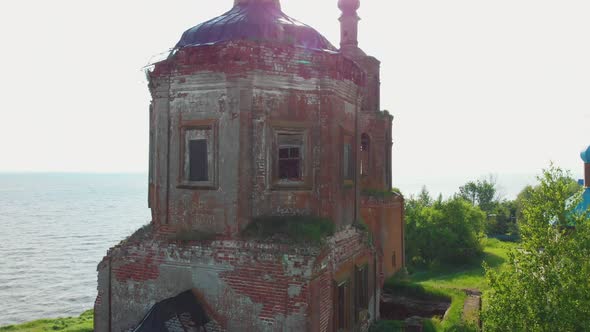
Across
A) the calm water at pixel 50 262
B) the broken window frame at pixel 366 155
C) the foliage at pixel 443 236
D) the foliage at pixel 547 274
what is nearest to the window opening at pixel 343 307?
the foliage at pixel 547 274

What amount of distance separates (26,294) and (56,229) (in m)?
34.5

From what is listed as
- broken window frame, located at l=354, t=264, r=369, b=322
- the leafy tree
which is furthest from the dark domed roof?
the leafy tree

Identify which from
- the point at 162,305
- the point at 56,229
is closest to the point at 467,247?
the point at 162,305

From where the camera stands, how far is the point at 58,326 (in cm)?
2373

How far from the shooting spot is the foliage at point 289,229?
9.16 metres

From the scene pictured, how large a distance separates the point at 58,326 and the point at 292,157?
20467mm

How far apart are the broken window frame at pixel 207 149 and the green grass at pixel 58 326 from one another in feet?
53.0

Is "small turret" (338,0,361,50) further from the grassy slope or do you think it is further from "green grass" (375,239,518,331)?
the grassy slope

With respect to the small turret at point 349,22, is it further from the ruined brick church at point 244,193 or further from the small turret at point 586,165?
the small turret at point 586,165

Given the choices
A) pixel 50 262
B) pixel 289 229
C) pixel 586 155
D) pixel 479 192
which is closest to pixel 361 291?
pixel 289 229

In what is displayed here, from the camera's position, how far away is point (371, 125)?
70.5 ft

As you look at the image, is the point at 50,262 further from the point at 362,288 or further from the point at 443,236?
the point at 362,288

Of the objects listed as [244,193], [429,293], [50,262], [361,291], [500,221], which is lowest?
[50,262]

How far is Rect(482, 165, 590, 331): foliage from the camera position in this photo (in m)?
8.41
